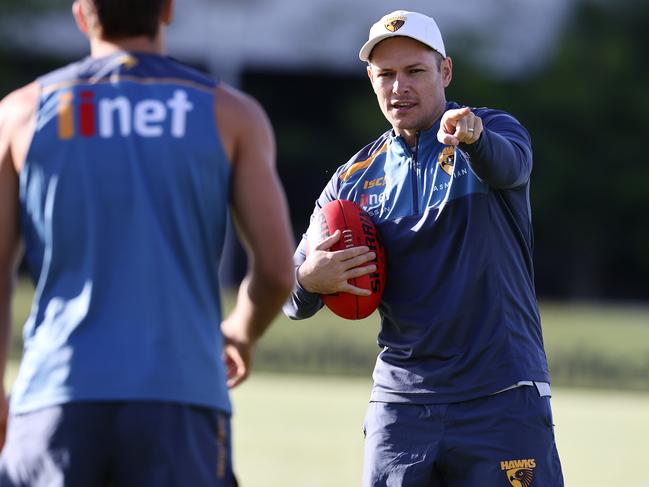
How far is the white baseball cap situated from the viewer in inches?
204

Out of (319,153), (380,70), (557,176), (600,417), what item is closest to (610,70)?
(557,176)

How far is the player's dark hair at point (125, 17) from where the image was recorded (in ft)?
11.4

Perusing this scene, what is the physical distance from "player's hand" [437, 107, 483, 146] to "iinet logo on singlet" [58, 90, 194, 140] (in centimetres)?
132

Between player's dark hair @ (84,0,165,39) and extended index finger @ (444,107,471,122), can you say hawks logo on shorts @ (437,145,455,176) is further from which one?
player's dark hair @ (84,0,165,39)

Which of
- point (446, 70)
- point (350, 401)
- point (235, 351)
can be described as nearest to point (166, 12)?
point (235, 351)

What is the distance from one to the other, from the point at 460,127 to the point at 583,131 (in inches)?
1589

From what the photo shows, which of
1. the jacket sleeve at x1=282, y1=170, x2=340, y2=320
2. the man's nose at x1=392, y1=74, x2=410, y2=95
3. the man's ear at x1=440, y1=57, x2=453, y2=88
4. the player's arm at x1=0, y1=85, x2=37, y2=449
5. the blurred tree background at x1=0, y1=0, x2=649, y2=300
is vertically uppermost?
the blurred tree background at x1=0, y1=0, x2=649, y2=300

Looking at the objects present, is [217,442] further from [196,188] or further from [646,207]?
[646,207]

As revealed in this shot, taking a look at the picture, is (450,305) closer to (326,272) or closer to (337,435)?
(326,272)

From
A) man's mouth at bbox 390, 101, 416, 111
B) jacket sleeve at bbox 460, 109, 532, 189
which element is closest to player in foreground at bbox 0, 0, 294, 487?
jacket sleeve at bbox 460, 109, 532, 189

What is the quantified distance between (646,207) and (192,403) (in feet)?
136

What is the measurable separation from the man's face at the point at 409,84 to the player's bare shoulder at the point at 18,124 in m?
1.94

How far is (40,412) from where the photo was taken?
11.1ft

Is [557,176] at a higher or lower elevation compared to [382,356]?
higher
